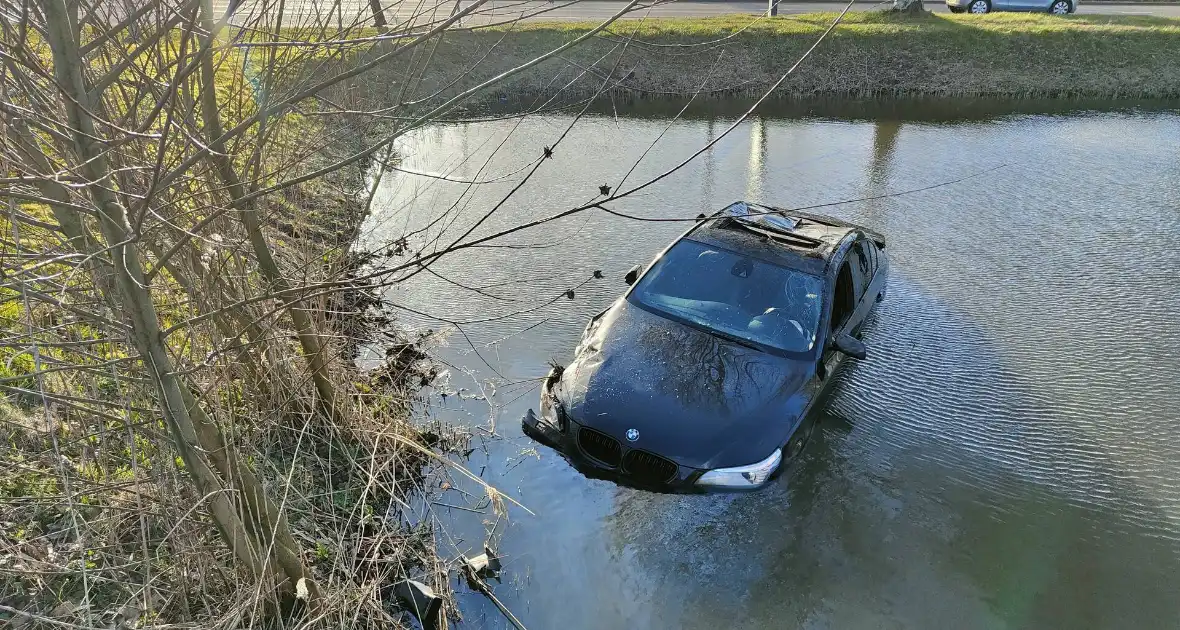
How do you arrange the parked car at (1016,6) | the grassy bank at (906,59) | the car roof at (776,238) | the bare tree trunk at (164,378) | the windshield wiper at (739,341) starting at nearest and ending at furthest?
1. the bare tree trunk at (164,378)
2. the windshield wiper at (739,341)
3. the car roof at (776,238)
4. the grassy bank at (906,59)
5. the parked car at (1016,6)

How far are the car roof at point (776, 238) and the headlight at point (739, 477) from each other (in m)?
1.85

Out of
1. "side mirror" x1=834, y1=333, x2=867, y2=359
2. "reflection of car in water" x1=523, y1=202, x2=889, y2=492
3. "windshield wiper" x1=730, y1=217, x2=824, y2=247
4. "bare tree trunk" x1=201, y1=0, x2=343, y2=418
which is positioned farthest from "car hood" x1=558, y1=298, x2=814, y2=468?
→ "bare tree trunk" x1=201, y1=0, x2=343, y2=418

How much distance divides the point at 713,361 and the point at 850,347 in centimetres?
114

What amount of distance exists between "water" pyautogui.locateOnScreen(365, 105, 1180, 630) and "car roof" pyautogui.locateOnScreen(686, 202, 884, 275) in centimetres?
125

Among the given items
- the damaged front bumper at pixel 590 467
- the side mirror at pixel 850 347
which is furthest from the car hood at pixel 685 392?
the side mirror at pixel 850 347

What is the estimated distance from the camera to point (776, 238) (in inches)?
225

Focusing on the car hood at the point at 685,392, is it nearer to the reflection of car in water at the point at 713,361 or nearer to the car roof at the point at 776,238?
the reflection of car in water at the point at 713,361

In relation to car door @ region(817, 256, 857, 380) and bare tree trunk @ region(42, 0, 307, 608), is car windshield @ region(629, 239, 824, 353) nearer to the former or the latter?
car door @ region(817, 256, 857, 380)

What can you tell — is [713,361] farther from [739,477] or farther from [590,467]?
[590,467]

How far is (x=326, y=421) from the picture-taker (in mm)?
4707

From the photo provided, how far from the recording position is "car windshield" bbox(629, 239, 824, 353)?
5.02m

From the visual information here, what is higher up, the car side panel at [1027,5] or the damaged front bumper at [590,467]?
the car side panel at [1027,5]

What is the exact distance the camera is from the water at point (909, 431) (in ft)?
13.1

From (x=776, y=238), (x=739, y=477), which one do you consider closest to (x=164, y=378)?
(x=739, y=477)
